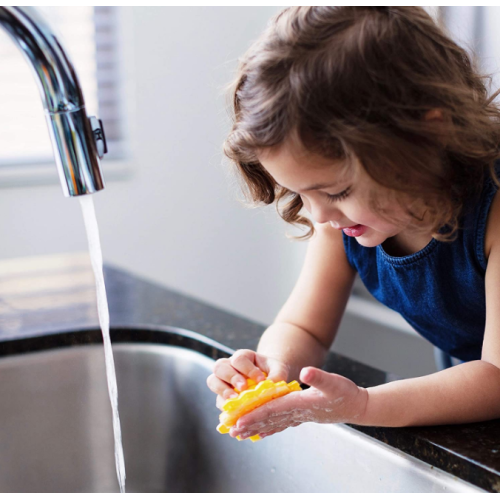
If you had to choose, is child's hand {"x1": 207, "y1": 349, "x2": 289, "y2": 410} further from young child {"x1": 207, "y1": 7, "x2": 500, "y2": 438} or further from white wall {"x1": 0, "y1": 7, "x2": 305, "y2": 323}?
white wall {"x1": 0, "y1": 7, "x2": 305, "y2": 323}

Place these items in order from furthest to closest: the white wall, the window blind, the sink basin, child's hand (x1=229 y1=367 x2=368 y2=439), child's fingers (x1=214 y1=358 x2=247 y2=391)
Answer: the white wall → the window blind → the sink basin → child's fingers (x1=214 y1=358 x2=247 y2=391) → child's hand (x1=229 y1=367 x2=368 y2=439)

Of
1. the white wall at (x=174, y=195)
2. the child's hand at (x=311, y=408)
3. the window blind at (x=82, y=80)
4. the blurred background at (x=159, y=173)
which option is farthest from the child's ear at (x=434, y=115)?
the window blind at (x=82, y=80)

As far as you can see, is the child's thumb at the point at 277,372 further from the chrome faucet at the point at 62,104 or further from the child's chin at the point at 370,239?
the chrome faucet at the point at 62,104

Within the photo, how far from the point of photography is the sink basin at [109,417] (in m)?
0.87

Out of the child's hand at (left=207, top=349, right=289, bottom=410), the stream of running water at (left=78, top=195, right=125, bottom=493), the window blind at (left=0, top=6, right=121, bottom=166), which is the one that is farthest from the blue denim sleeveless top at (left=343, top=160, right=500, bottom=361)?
the window blind at (left=0, top=6, right=121, bottom=166)

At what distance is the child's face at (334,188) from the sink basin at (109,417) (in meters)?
0.28

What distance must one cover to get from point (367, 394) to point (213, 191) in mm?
2236

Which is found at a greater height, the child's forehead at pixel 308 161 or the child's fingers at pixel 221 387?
the child's forehead at pixel 308 161

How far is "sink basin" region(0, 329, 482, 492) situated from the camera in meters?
0.87

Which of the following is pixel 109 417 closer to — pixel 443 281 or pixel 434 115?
pixel 443 281

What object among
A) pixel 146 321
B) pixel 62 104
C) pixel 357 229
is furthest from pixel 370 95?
pixel 146 321

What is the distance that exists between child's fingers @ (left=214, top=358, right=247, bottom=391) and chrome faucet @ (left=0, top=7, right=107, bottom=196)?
0.87ft

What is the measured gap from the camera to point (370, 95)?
0.59m
